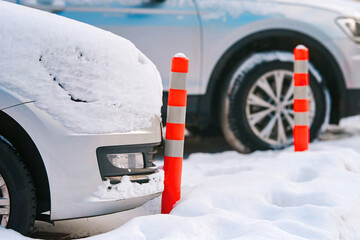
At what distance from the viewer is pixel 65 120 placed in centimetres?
270

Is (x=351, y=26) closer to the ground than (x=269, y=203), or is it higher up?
higher up

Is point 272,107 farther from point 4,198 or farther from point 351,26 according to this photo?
point 4,198

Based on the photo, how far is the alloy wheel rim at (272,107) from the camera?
5188mm

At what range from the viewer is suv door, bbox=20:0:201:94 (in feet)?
15.1

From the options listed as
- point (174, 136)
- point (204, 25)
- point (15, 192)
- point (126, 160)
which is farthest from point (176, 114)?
point (204, 25)

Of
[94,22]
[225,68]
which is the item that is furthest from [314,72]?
[94,22]

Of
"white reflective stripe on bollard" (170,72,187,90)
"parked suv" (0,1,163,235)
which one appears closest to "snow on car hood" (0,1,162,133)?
"parked suv" (0,1,163,235)

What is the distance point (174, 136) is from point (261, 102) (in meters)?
2.01

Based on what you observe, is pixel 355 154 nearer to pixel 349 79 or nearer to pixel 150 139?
pixel 349 79

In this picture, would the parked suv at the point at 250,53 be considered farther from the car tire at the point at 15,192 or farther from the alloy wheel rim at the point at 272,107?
the car tire at the point at 15,192

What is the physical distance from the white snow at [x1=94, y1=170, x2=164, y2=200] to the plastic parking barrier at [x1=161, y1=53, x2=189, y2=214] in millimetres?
306

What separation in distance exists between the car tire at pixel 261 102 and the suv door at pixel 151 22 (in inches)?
15.3

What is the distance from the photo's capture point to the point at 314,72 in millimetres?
5332

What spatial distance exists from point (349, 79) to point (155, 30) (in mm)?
1920
